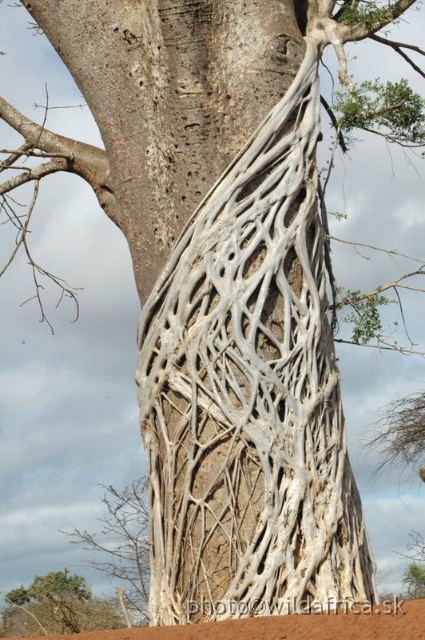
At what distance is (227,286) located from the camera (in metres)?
4.39

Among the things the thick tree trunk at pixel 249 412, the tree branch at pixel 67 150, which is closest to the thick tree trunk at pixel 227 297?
the thick tree trunk at pixel 249 412

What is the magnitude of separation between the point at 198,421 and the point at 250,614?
2.91ft

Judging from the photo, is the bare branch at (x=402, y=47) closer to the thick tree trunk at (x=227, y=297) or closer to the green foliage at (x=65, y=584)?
the thick tree trunk at (x=227, y=297)

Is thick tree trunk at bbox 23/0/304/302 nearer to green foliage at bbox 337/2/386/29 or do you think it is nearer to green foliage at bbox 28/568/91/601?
green foliage at bbox 337/2/386/29

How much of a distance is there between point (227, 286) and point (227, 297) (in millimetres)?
59

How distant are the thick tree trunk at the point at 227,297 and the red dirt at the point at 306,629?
734 millimetres

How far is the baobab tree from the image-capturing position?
4.20 m

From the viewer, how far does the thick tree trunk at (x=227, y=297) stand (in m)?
4.20

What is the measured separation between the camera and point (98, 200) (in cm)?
534

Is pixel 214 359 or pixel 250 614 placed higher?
pixel 214 359

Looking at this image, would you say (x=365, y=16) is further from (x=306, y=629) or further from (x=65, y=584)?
(x=65, y=584)

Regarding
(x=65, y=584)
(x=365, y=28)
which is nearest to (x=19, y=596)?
(x=65, y=584)

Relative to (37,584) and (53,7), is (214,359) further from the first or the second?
(37,584)

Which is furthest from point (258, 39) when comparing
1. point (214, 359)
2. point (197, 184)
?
point (214, 359)
